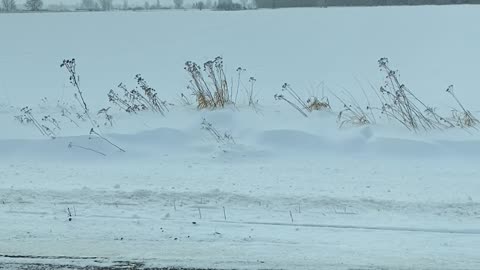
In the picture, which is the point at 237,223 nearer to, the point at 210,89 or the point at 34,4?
the point at 210,89

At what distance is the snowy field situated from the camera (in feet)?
16.5

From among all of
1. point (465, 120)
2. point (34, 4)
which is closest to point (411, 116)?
point (465, 120)

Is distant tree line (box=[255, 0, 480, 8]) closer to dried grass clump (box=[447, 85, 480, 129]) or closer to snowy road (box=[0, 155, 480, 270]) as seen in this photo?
dried grass clump (box=[447, 85, 480, 129])

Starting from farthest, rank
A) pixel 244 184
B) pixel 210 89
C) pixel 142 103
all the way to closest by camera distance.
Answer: pixel 210 89, pixel 142 103, pixel 244 184

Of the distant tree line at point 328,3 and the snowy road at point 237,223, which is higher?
the distant tree line at point 328,3

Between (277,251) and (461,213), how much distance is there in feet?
6.61

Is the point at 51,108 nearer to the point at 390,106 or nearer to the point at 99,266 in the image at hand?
the point at 390,106

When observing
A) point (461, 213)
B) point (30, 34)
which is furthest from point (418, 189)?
point (30, 34)

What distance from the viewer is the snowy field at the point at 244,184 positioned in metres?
5.02

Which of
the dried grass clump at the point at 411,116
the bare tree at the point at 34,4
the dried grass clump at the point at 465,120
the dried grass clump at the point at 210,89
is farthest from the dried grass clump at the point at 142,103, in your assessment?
the bare tree at the point at 34,4

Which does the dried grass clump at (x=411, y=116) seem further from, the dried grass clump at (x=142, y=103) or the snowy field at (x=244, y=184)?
the dried grass clump at (x=142, y=103)

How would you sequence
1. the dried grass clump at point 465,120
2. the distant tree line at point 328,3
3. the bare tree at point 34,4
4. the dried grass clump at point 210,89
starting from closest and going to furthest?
the dried grass clump at point 465,120 < the dried grass clump at point 210,89 < the bare tree at point 34,4 < the distant tree line at point 328,3

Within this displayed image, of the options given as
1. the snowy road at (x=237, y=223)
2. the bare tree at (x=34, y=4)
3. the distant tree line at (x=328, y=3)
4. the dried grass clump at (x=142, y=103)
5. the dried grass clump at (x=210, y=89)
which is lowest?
the snowy road at (x=237, y=223)

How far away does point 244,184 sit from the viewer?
7000 millimetres
